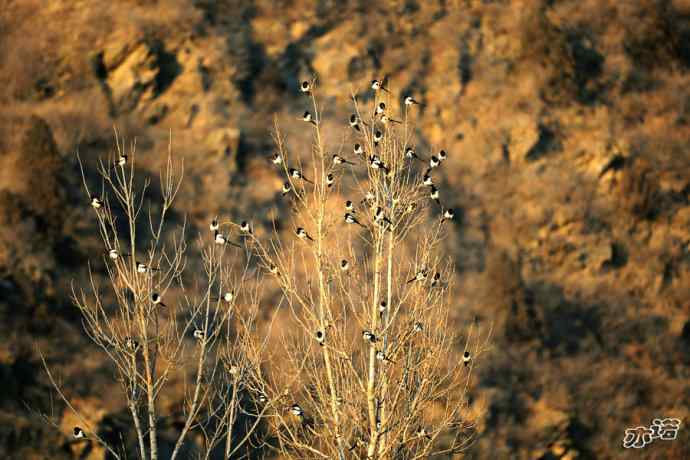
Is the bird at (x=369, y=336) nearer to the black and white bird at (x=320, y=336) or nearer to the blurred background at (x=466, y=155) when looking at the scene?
the black and white bird at (x=320, y=336)

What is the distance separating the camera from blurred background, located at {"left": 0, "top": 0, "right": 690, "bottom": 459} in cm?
2327

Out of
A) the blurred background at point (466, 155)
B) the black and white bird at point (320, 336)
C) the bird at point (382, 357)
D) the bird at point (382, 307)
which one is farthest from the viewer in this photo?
the blurred background at point (466, 155)

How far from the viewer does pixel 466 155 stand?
91.8 ft

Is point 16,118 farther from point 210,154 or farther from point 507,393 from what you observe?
point 507,393

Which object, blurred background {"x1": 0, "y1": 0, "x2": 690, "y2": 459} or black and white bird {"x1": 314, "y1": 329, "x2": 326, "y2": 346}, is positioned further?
blurred background {"x1": 0, "y1": 0, "x2": 690, "y2": 459}

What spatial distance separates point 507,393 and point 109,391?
962 cm

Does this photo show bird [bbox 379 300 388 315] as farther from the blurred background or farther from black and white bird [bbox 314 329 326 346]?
the blurred background

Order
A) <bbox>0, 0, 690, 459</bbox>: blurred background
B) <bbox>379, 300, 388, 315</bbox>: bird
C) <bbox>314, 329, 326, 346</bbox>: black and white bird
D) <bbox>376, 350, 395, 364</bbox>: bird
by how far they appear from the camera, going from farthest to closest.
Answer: <bbox>0, 0, 690, 459</bbox>: blurred background
<bbox>379, 300, 388, 315</bbox>: bird
<bbox>376, 350, 395, 364</bbox>: bird
<bbox>314, 329, 326, 346</bbox>: black and white bird

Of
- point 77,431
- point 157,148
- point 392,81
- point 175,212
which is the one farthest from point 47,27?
point 77,431

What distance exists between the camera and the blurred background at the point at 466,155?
23.3 meters

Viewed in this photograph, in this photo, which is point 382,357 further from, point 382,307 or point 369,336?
point 382,307

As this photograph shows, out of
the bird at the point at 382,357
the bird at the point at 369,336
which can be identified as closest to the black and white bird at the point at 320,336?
the bird at the point at 369,336

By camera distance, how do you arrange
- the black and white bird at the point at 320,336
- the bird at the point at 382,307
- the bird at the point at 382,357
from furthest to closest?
the bird at the point at 382,307 → the bird at the point at 382,357 → the black and white bird at the point at 320,336

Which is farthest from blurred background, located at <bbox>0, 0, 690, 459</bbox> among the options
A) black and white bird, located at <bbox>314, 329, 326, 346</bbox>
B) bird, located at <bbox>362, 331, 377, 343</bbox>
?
bird, located at <bbox>362, 331, 377, 343</bbox>
